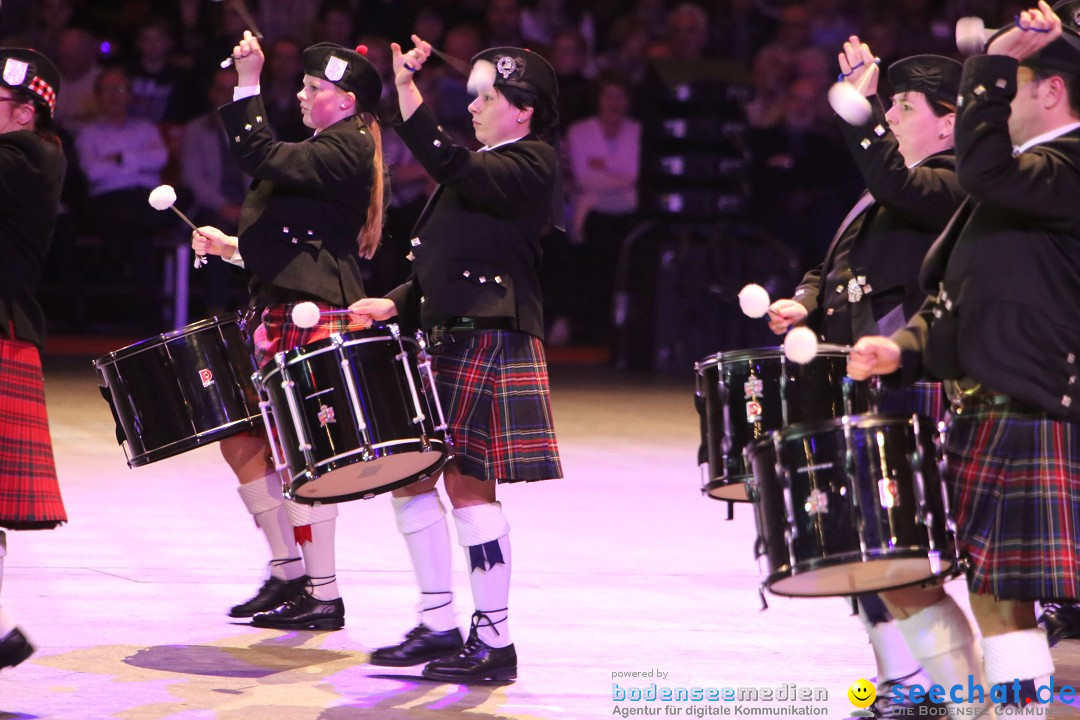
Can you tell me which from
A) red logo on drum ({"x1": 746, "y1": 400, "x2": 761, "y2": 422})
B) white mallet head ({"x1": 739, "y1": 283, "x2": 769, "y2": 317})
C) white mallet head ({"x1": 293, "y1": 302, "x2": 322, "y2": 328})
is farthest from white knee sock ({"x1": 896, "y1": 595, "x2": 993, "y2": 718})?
white mallet head ({"x1": 293, "y1": 302, "x2": 322, "y2": 328})

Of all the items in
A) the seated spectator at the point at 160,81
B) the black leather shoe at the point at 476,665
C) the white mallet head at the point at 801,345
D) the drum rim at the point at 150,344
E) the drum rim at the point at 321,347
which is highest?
the seated spectator at the point at 160,81

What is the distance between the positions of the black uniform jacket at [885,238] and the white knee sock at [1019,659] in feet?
3.15

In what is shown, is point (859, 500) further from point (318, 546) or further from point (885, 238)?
point (318, 546)

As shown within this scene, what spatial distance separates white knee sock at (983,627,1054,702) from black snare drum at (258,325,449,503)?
4.91 ft

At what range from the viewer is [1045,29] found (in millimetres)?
3037

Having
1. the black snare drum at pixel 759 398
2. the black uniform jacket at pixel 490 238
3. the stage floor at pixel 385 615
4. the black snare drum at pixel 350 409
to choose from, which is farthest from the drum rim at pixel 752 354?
the stage floor at pixel 385 615

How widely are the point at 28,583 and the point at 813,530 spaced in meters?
2.82

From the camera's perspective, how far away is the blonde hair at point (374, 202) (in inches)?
186

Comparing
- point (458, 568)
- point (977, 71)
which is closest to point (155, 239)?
point (458, 568)

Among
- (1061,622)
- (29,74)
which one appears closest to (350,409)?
(29,74)

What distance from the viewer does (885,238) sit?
386cm

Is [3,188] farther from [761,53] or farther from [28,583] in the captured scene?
[761,53]

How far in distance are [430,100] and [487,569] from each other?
667 centimetres

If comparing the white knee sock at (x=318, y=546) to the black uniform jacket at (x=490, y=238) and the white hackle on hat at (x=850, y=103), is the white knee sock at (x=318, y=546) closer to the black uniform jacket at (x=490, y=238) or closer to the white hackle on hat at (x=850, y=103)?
the black uniform jacket at (x=490, y=238)
